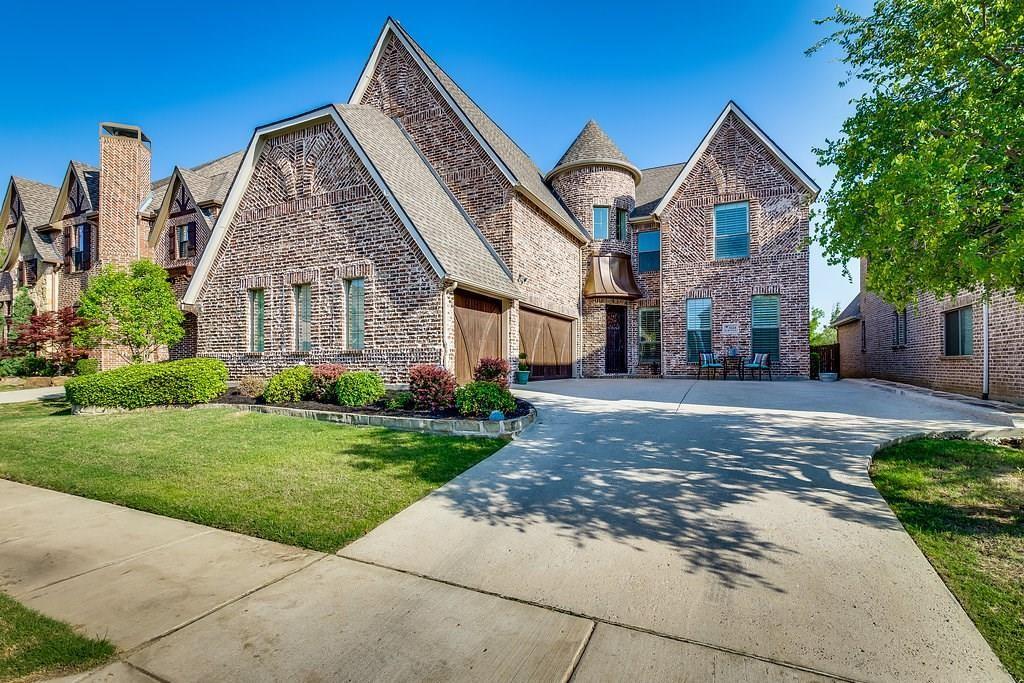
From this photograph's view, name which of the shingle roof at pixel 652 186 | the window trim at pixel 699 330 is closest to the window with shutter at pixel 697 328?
the window trim at pixel 699 330

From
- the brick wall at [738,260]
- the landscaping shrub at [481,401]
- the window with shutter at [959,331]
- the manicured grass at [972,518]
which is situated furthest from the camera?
the brick wall at [738,260]

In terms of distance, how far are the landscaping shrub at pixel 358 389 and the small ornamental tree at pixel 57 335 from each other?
63.3 ft

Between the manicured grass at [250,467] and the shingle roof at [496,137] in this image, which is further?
the shingle roof at [496,137]

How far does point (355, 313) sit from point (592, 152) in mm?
12853

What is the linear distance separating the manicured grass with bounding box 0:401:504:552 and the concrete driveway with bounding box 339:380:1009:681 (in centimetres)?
47

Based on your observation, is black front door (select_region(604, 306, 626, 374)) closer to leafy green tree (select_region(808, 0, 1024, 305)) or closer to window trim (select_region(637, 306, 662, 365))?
window trim (select_region(637, 306, 662, 365))

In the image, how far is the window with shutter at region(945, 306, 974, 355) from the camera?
12.8 m

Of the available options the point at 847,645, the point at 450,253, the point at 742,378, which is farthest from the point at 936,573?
the point at 742,378

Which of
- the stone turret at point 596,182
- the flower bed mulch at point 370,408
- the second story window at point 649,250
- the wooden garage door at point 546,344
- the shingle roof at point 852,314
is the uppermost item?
the stone turret at point 596,182

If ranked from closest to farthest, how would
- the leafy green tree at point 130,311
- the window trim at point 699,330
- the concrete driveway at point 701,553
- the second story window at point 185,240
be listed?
the concrete driveway at point 701,553 < the leafy green tree at point 130,311 < the window trim at point 699,330 < the second story window at point 185,240

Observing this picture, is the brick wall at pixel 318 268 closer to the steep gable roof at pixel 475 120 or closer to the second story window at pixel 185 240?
the steep gable roof at pixel 475 120

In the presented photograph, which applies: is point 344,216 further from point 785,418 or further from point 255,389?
point 785,418

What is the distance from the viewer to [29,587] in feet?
10.9

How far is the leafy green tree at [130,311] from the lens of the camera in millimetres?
14516
